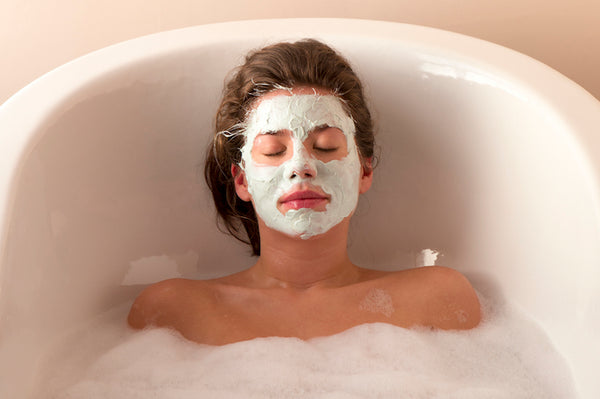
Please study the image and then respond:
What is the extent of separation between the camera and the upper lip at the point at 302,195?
3.89ft

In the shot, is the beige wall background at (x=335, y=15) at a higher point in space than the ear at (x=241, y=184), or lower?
higher

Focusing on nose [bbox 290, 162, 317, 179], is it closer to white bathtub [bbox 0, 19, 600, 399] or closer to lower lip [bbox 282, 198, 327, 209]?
lower lip [bbox 282, 198, 327, 209]

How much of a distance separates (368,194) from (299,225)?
1.13ft

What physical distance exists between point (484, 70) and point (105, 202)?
2.47 ft

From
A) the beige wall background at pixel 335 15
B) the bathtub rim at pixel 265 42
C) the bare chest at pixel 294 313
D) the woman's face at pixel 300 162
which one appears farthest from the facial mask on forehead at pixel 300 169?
the beige wall background at pixel 335 15

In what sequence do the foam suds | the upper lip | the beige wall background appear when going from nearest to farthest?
the foam suds
the upper lip
the beige wall background

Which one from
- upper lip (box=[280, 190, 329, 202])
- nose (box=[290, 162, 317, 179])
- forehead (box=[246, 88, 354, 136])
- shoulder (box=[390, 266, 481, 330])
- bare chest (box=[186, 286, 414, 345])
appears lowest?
bare chest (box=[186, 286, 414, 345])

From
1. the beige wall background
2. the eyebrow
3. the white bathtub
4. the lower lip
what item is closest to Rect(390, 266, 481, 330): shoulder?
the white bathtub

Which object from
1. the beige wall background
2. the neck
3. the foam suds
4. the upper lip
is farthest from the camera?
the beige wall background

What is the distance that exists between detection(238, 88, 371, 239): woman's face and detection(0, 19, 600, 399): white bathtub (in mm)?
241

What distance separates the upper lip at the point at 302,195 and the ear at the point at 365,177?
0.53 ft

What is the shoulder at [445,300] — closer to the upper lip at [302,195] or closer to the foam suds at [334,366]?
the foam suds at [334,366]

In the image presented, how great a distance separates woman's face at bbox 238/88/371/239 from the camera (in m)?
1.19

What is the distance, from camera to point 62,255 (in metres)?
1.25
